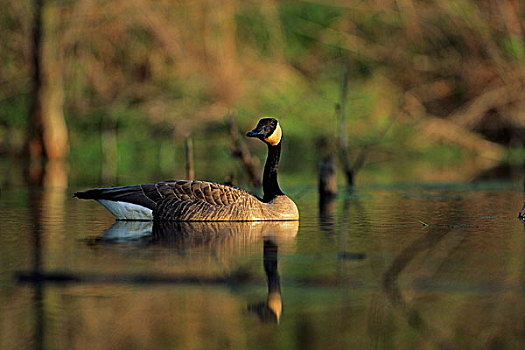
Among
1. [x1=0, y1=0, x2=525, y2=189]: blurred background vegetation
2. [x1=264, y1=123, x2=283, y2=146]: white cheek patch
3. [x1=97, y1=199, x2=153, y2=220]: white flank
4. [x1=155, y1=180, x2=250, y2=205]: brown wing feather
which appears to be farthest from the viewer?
[x1=0, y1=0, x2=525, y2=189]: blurred background vegetation

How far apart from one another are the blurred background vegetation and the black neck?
9352mm

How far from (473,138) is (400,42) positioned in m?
3.62

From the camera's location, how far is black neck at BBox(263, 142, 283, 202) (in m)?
10.8

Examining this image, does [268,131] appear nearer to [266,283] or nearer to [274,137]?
[274,137]

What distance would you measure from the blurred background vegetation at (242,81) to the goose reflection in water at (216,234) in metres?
10.2

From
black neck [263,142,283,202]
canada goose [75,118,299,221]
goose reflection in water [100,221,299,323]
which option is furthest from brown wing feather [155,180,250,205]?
black neck [263,142,283,202]

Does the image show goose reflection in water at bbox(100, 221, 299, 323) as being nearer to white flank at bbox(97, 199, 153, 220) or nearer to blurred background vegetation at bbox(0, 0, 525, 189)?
white flank at bbox(97, 199, 153, 220)

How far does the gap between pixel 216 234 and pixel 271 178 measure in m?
1.75

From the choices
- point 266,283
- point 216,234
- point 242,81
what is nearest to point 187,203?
point 216,234

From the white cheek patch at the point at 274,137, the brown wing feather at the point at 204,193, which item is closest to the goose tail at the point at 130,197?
the brown wing feather at the point at 204,193

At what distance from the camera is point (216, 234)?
30.5 feet

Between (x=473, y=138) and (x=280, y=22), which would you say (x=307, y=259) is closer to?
(x=473, y=138)

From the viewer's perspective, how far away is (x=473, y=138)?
867 inches

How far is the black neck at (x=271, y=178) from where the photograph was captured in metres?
10.8
